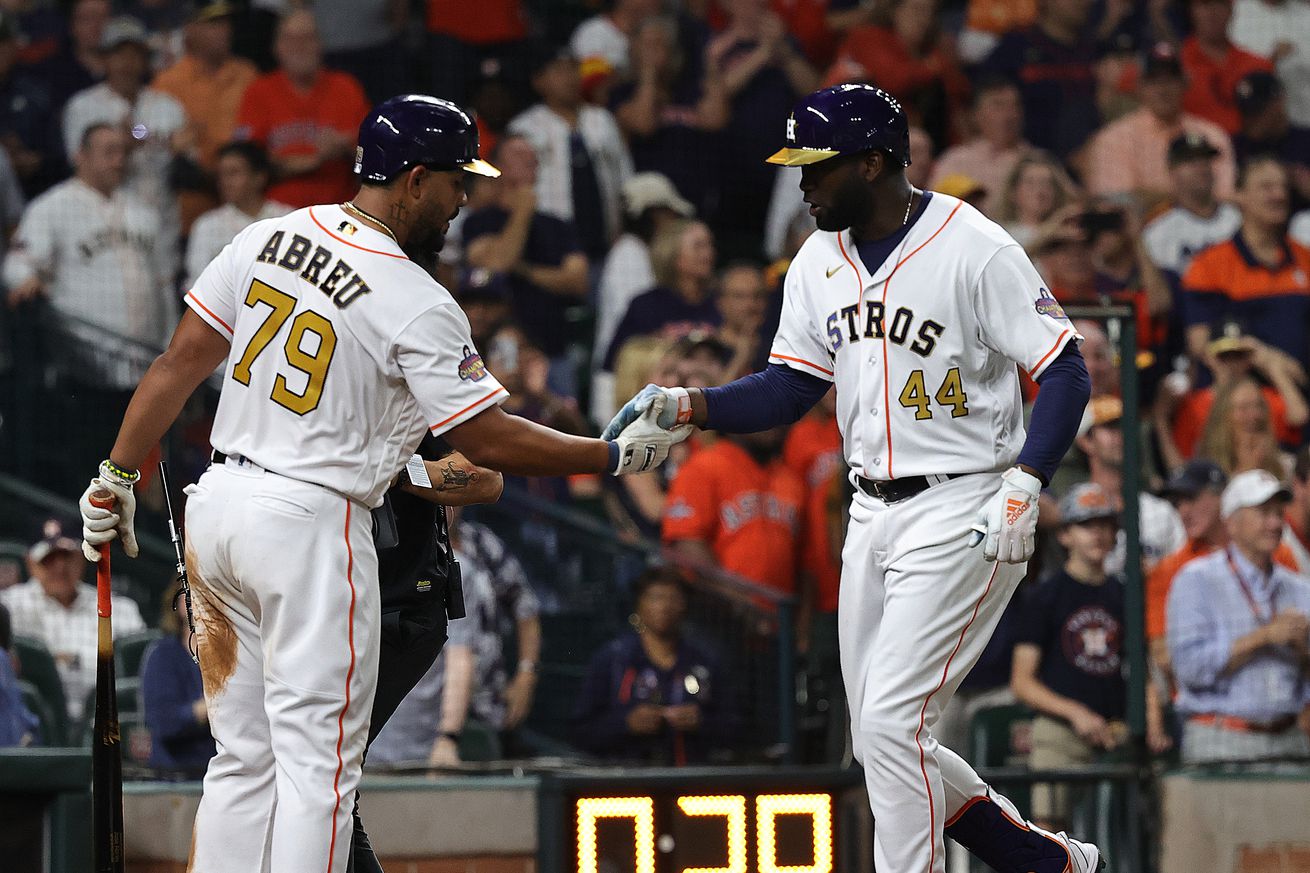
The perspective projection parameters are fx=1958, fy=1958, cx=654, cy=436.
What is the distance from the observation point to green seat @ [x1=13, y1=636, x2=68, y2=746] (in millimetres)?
6797

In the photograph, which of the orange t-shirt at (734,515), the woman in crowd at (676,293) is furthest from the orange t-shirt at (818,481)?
the woman in crowd at (676,293)

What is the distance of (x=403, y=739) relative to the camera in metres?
7.04

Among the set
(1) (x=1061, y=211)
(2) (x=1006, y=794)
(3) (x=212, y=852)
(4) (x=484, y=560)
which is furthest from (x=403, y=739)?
(1) (x=1061, y=211)

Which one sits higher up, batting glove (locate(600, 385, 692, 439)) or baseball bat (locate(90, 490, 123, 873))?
batting glove (locate(600, 385, 692, 439))

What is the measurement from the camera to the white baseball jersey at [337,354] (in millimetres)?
4250

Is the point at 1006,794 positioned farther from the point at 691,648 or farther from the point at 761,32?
the point at 761,32

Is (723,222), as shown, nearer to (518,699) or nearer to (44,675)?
(518,699)

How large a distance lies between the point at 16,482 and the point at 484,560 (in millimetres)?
2238

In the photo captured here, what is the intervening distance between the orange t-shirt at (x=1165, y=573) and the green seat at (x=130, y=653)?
3884 millimetres

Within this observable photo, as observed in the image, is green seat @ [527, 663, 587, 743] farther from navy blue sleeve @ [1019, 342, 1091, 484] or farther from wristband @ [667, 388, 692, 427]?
navy blue sleeve @ [1019, 342, 1091, 484]

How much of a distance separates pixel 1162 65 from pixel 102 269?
570 centimetres

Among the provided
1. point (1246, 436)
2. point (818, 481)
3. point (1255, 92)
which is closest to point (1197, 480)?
point (1246, 436)

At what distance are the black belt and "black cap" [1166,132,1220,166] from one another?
6061 mm

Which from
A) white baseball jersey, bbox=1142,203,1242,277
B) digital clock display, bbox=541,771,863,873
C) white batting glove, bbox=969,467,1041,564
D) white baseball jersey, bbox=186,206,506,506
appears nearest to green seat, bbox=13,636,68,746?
digital clock display, bbox=541,771,863,873
